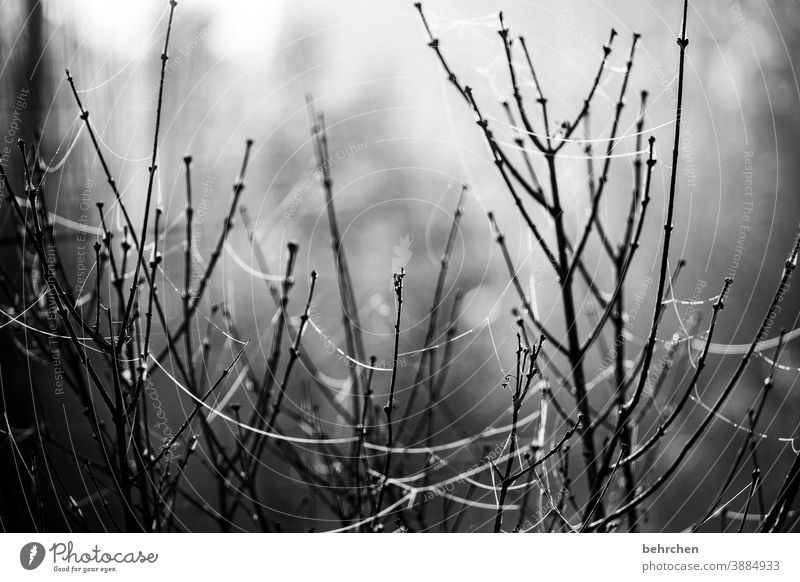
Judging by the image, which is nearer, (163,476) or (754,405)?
(163,476)

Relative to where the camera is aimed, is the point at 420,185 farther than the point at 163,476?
Yes

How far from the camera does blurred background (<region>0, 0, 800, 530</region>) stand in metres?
0.78

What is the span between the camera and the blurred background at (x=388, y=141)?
0.78 meters

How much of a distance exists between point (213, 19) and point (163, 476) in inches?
22.0

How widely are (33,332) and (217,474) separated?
292 mm

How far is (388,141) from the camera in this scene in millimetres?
812

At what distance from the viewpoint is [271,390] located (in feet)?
2.56

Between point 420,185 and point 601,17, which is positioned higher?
Answer: point 601,17

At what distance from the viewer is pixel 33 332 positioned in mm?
778
